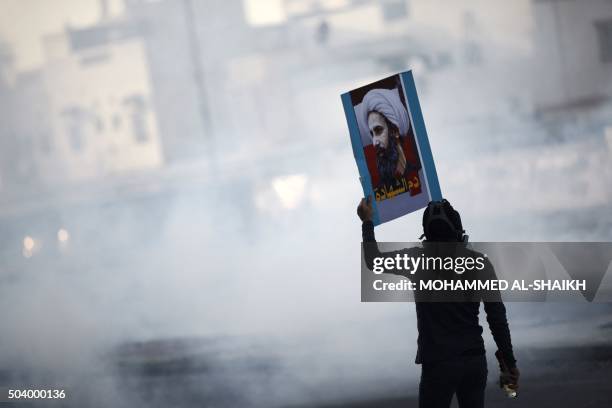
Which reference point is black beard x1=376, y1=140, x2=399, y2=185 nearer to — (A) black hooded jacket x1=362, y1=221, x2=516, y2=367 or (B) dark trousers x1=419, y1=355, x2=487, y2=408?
(A) black hooded jacket x1=362, y1=221, x2=516, y2=367

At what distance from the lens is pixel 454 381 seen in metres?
3.22

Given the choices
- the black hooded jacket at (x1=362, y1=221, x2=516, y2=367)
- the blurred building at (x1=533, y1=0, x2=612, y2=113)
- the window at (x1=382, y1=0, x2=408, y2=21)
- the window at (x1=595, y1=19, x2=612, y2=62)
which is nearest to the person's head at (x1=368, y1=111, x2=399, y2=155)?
the black hooded jacket at (x1=362, y1=221, x2=516, y2=367)

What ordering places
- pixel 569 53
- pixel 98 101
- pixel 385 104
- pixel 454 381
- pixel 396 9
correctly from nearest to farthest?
1. pixel 454 381
2. pixel 385 104
3. pixel 569 53
4. pixel 396 9
5. pixel 98 101

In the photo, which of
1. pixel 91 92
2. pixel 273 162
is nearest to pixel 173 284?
pixel 273 162

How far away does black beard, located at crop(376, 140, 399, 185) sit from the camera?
3660 mm

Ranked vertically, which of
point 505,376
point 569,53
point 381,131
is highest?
point 569,53

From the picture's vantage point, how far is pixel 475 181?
977cm

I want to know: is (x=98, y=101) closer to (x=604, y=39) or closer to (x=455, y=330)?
(x=604, y=39)

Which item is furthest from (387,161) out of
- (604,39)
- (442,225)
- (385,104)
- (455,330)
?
(604,39)

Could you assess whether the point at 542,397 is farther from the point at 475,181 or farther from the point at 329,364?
the point at 475,181

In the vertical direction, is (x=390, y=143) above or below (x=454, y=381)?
above

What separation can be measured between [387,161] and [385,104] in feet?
0.71

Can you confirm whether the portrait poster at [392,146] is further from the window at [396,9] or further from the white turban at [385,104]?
the window at [396,9]

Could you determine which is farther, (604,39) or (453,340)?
(604,39)
